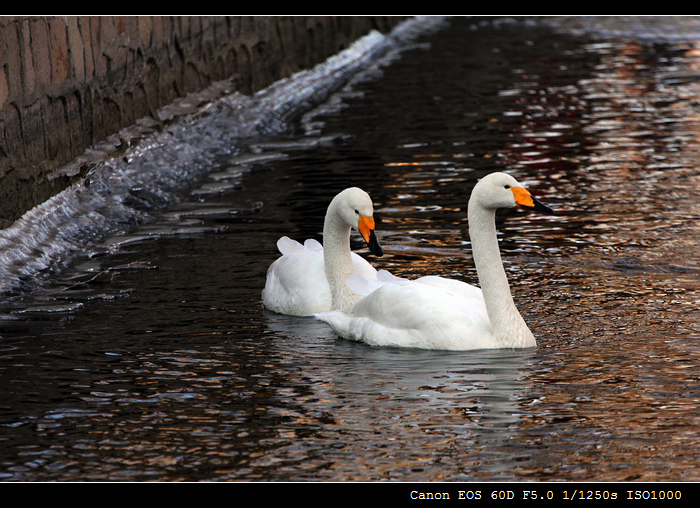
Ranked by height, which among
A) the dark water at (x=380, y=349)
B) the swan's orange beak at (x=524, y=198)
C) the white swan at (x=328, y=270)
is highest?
the swan's orange beak at (x=524, y=198)

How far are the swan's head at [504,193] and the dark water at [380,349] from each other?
97 centimetres

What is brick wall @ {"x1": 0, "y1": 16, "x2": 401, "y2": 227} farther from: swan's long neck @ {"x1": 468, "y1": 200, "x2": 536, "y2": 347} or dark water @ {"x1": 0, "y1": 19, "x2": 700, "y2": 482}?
swan's long neck @ {"x1": 468, "y1": 200, "x2": 536, "y2": 347}

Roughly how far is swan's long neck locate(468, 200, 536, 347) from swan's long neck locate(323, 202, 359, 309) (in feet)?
3.83

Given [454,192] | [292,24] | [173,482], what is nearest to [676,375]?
[173,482]

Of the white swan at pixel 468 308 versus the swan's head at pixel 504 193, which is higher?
the swan's head at pixel 504 193

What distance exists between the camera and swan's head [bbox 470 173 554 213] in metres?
7.65

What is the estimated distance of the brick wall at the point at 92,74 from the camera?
11219 mm

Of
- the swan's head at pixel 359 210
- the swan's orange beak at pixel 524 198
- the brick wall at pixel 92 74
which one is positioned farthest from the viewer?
the brick wall at pixel 92 74

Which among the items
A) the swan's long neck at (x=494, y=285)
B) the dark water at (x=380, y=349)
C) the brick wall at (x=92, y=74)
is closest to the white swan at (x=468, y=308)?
the swan's long neck at (x=494, y=285)

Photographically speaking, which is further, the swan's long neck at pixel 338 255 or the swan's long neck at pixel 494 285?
the swan's long neck at pixel 338 255

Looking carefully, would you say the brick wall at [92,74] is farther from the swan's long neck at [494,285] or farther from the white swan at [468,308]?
the swan's long neck at [494,285]

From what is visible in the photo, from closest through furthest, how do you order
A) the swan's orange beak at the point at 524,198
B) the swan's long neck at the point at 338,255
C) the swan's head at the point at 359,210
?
1. the swan's orange beak at the point at 524,198
2. the swan's head at the point at 359,210
3. the swan's long neck at the point at 338,255

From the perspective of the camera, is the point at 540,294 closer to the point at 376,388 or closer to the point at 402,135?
the point at 376,388

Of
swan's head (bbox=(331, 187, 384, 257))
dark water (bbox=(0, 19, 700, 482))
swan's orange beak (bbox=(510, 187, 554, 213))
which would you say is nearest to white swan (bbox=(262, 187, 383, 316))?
swan's head (bbox=(331, 187, 384, 257))
